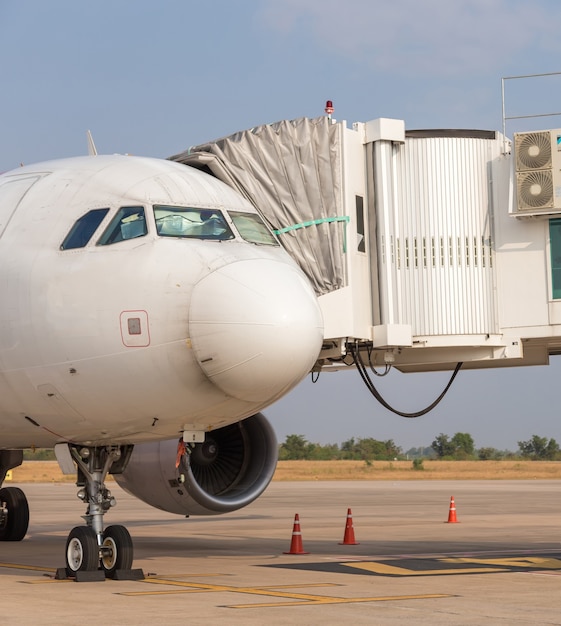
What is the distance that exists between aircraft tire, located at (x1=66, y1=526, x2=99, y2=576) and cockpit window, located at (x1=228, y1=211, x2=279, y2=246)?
3.72 meters

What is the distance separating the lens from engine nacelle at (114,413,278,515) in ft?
55.7

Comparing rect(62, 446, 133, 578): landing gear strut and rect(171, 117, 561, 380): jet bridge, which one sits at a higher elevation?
rect(171, 117, 561, 380): jet bridge

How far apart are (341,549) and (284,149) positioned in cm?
674

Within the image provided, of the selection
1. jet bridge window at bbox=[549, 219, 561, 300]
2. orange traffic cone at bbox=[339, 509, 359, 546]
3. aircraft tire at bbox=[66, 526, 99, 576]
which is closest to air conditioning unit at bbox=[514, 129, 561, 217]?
jet bridge window at bbox=[549, 219, 561, 300]

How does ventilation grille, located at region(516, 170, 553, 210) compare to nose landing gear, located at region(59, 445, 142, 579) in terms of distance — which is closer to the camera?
nose landing gear, located at region(59, 445, 142, 579)

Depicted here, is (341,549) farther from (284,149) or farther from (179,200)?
(179,200)

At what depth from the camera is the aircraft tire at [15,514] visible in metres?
21.2

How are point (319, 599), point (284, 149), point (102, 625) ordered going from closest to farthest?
point (102, 625) → point (319, 599) → point (284, 149)

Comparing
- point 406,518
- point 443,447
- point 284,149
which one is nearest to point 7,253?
point 284,149

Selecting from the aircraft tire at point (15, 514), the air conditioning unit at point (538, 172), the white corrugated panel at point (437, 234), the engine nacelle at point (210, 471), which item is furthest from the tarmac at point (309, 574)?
the air conditioning unit at point (538, 172)

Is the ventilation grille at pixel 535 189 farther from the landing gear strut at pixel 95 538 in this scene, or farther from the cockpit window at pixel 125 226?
the landing gear strut at pixel 95 538

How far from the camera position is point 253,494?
1720 cm

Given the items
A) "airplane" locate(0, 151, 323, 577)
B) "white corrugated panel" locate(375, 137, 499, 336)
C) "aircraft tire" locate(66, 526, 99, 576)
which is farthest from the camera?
"white corrugated panel" locate(375, 137, 499, 336)

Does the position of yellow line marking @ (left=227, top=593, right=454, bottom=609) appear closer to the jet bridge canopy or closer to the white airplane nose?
the white airplane nose
